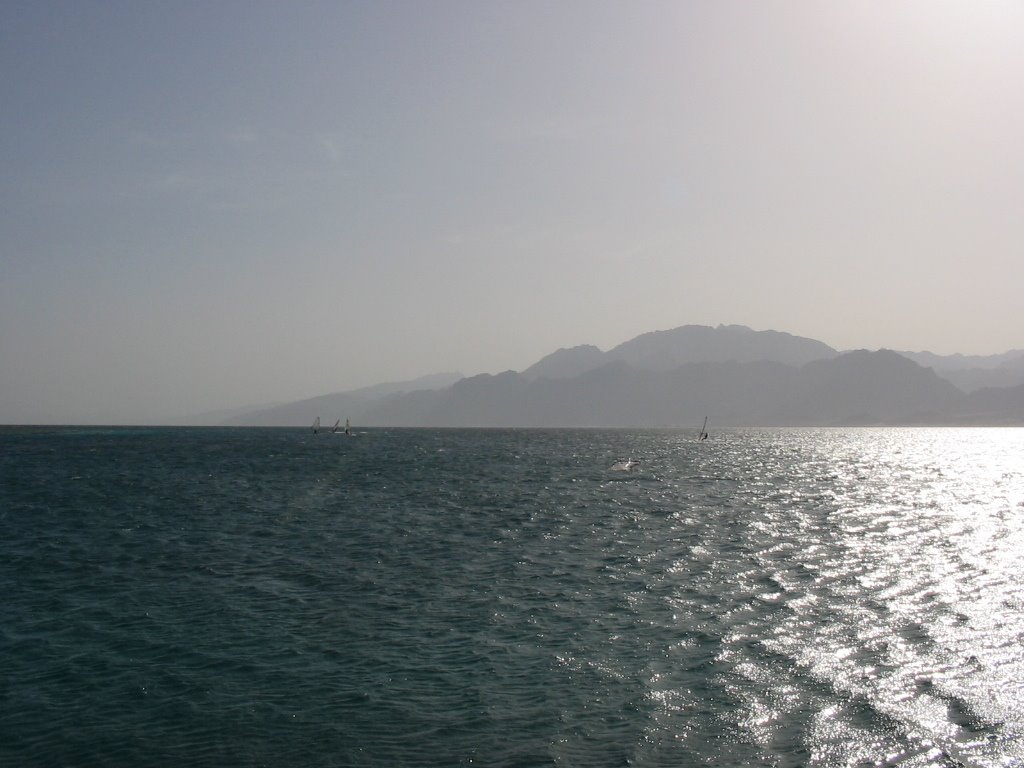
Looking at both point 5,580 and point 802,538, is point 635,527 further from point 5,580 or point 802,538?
point 5,580

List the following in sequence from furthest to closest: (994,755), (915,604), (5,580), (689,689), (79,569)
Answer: (79,569) < (5,580) < (915,604) < (689,689) < (994,755)

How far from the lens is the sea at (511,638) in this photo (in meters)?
15.1

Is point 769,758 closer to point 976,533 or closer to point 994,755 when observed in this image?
point 994,755

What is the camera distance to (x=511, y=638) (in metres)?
21.8

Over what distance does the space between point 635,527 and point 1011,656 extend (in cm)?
2346

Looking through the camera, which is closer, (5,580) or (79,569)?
(5,580)

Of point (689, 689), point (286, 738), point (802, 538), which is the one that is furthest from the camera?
point (802, 538)

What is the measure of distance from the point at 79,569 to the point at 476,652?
19805 mm

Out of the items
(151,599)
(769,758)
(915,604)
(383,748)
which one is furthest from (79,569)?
(915,604)

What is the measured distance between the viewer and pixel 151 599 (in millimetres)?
26453

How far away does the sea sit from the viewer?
49.5 ft

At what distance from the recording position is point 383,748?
14.8 metres

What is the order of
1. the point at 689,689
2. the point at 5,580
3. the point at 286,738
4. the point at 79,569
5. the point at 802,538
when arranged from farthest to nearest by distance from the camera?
1. the point at 802,538
2. the point at 79,569
3. the point at 5,580
4. the point at 689,689
5. the point at 286,738

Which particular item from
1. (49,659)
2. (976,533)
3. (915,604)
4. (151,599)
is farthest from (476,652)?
(976,533)
